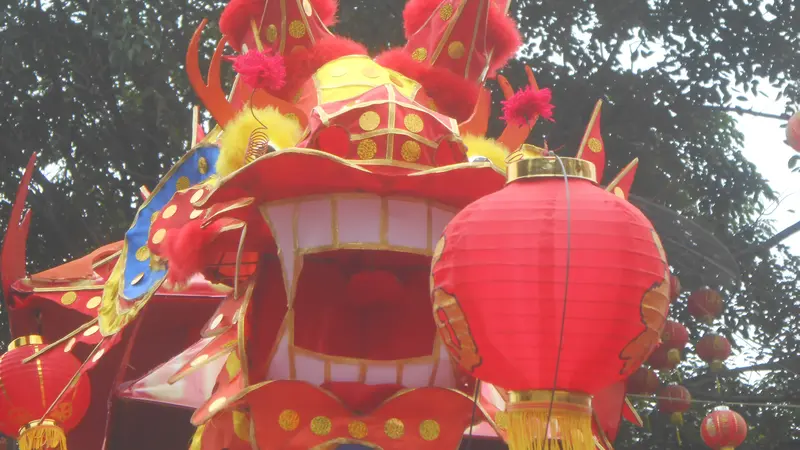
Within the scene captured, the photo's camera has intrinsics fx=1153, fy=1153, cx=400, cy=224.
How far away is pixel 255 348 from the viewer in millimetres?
4148

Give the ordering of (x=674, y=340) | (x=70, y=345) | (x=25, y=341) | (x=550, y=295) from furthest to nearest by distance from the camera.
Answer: (x=674, y=340)
(x=25, y=341)
(x=70, y=345)
(x=550, y=295)

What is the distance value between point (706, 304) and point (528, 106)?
3.76 metres

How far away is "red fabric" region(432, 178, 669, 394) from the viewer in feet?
9.62

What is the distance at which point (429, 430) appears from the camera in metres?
3.84

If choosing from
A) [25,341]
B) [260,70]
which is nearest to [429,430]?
[260,70]

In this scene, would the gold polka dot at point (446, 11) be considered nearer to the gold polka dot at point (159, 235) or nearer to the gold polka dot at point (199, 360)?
the gold polka dot at point (159, 235)

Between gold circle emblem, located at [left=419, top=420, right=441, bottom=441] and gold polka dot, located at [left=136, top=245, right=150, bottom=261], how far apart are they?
4.61 feet

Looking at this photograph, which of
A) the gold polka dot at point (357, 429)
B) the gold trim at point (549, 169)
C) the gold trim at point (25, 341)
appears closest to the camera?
the gold trim at point (549, 169)

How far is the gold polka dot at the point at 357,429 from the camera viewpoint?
149 inches

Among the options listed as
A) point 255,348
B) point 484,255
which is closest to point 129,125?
point 255,348

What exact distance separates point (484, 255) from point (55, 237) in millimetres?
5594

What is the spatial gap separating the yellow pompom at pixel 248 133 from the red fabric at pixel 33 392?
149 centimetres

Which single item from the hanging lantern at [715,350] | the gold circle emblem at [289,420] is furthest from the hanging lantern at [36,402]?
the hanging lantern at [715,350]

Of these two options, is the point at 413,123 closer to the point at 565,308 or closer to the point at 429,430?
the point at 429,430
